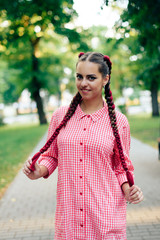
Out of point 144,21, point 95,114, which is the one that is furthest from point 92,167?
point 144,21

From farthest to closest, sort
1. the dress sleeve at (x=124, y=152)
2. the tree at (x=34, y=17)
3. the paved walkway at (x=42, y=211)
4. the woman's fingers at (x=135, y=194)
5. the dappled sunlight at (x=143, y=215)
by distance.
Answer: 1. the tree at (x=34, y=17)
2. the dappled sunlight at (x=143, y=215)
3. the paved walkway at (x=42, y=211)
4. the dress sleeve at (x=124, y=152)
5. the woman's fingers at (x=135, y=194)

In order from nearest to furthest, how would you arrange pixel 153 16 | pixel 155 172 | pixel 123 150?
pixel 123 150
pixel 153 16
pixel 155 172

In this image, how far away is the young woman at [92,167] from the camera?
6.31 feet

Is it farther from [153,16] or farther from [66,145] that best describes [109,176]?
[153,16]

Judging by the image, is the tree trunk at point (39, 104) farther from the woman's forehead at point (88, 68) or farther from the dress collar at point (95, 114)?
the woman's forehead at point (88, 68)

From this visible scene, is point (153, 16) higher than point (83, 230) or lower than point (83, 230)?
higher

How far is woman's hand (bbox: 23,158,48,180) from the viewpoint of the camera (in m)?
1.95

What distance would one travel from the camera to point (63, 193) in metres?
2.00

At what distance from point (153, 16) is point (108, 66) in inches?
181

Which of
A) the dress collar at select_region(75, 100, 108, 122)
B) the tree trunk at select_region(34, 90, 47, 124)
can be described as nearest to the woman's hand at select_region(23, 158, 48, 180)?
the dress collar at select_region(75, 100, 108, 122)

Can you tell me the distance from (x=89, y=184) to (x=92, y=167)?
0.36 ft

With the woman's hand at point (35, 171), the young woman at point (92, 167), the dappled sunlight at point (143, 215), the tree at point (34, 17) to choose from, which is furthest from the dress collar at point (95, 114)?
the tree at point (34, 17)

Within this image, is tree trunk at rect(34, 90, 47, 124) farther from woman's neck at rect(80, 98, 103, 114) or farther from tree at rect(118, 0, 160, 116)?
woman's neck at rect(80, 98, 103, 114)

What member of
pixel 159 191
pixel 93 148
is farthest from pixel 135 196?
pixel 159 191
